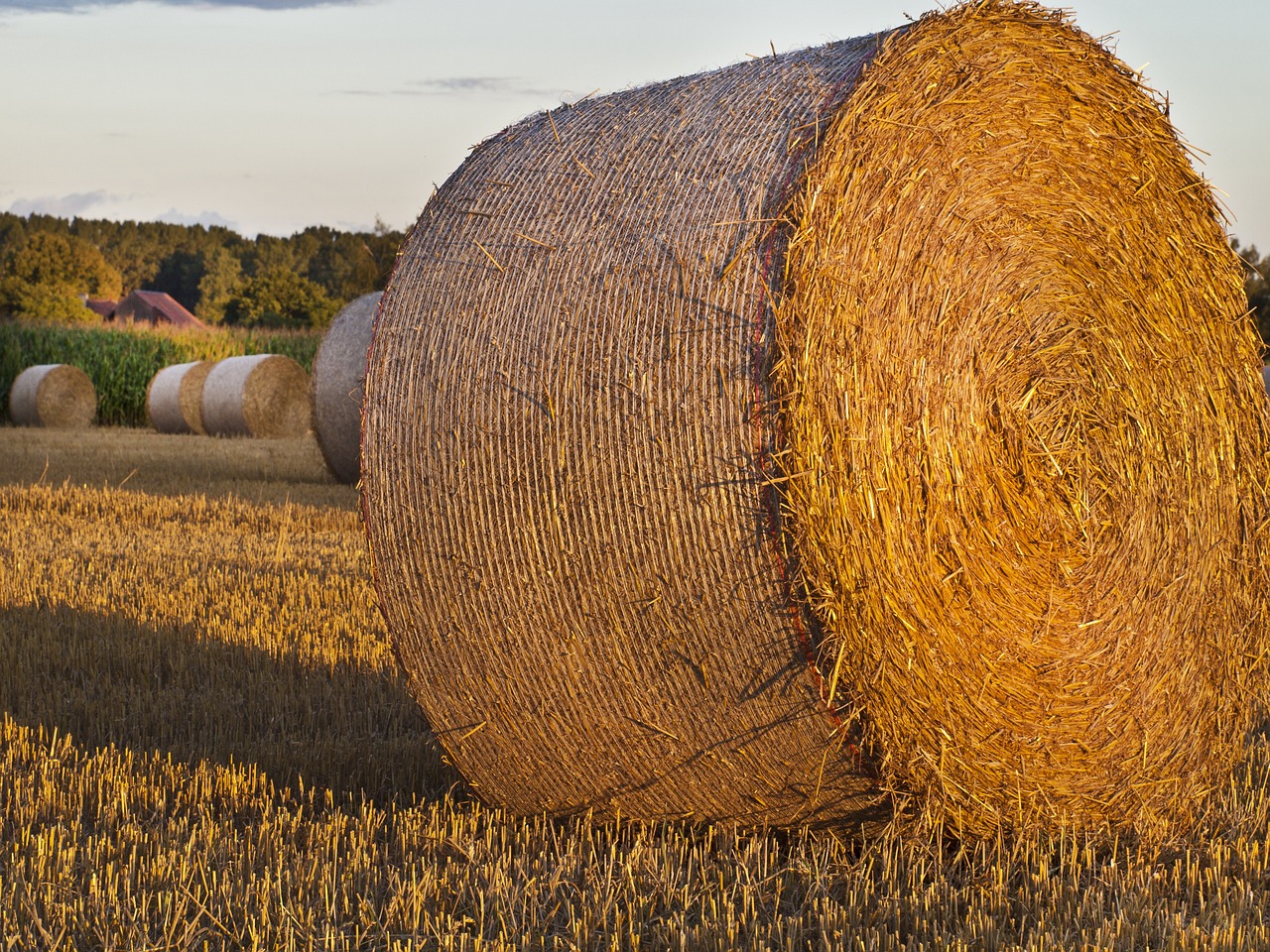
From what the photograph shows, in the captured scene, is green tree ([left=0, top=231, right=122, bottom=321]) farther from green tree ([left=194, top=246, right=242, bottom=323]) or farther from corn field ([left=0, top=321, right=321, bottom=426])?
corn field ([left=0, top=321, right=321, bottom=426])

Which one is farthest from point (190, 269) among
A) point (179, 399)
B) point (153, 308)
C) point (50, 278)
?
point (179, 399)

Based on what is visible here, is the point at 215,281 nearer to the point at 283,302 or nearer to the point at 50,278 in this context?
the point at 50,278

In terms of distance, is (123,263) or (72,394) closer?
(72,394)

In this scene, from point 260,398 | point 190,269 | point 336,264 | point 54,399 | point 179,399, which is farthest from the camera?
point 190,269

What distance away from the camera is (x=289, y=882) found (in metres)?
4.07

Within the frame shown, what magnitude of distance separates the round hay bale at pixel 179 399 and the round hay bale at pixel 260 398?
118cm

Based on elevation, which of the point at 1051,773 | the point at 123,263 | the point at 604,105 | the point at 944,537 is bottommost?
the point at 1051,773

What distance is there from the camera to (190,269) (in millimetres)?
85750

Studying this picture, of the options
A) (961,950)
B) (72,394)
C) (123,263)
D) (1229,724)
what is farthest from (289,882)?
(123,263)

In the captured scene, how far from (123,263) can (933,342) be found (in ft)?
296

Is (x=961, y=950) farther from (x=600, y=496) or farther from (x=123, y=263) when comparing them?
(x=123, y=263)

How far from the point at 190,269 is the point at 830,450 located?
285 ft

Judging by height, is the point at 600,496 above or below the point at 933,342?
below

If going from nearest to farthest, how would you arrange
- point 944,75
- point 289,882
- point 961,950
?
point 961,950, point 289,882, point 944,75
